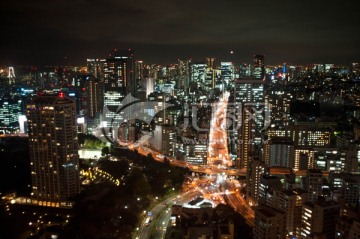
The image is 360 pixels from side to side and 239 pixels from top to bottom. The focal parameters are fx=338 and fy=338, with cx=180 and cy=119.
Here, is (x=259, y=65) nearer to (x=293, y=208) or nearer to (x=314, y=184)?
(x=314, y=184)

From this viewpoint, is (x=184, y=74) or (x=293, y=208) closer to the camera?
(x=293, y=208)

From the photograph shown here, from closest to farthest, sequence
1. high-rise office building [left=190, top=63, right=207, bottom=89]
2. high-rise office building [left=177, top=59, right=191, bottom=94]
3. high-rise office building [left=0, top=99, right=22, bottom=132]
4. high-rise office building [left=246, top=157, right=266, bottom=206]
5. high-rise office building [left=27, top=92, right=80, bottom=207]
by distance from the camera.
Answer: high-rise office building [left=27, top=92, right=80, bottom=207] < high-rise office building [left=246, top=157, right=266, bottom=206] < high-rise office building [left=0, top=99, right=22, bottom=132] < high-rise office building [left=177, top=59, right=191, bottom=94] < high-rise office building [left=190, top=63, right=207, bottom=89]

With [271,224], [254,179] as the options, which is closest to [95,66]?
[254,179]

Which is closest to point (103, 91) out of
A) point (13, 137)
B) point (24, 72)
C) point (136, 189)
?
point (24, 72)

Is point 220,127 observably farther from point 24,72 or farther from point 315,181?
point 24,72

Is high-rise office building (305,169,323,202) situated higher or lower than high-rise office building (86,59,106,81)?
lower

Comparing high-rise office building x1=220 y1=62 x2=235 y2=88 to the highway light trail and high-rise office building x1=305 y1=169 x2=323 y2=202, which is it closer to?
the highway light trail

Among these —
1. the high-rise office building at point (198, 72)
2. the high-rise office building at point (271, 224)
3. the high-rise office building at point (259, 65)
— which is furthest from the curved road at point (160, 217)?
the high-rise office building at point (198, 72)

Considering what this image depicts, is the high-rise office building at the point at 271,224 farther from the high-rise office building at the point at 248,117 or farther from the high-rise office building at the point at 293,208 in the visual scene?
the high-rise office building at the point at 248,117

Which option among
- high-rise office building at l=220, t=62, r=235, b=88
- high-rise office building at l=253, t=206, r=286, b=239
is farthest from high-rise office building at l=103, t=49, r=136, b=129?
high-rise office building at l=253, t=206, r=286, b=239
